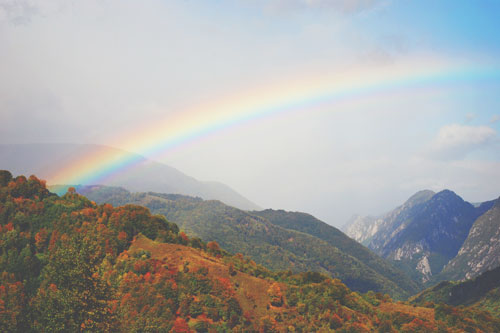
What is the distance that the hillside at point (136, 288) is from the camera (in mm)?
44541

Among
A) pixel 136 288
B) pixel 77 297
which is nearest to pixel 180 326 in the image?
pixel 136 288

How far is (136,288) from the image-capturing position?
75062 mm

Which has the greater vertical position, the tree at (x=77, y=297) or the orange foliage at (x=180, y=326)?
the tree at (x=77, y=297)

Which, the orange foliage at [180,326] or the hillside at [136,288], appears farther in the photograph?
the orange foliage at [180,326]

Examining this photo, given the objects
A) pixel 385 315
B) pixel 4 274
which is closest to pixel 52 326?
pixel 4 274

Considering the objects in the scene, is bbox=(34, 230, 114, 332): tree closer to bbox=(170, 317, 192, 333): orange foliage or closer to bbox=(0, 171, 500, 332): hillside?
bbox=(0, 171, 500, 332): hillside

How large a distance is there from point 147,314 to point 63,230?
192ft

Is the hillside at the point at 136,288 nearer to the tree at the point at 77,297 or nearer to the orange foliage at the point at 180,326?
the tree at the point at 77,297

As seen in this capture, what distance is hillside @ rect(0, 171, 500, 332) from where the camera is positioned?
1754 inches

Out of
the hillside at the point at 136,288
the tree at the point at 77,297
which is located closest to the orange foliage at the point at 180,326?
the hillside at the point at 136,288

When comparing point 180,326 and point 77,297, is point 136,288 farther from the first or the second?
point 77,297

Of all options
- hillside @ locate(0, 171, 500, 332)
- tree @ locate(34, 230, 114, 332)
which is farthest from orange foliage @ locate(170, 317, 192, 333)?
tree @ locate(34, 230, 114, 332)

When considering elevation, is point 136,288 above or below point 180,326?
above

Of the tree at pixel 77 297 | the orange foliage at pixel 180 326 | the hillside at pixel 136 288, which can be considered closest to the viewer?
the tree at pixel 77 297
